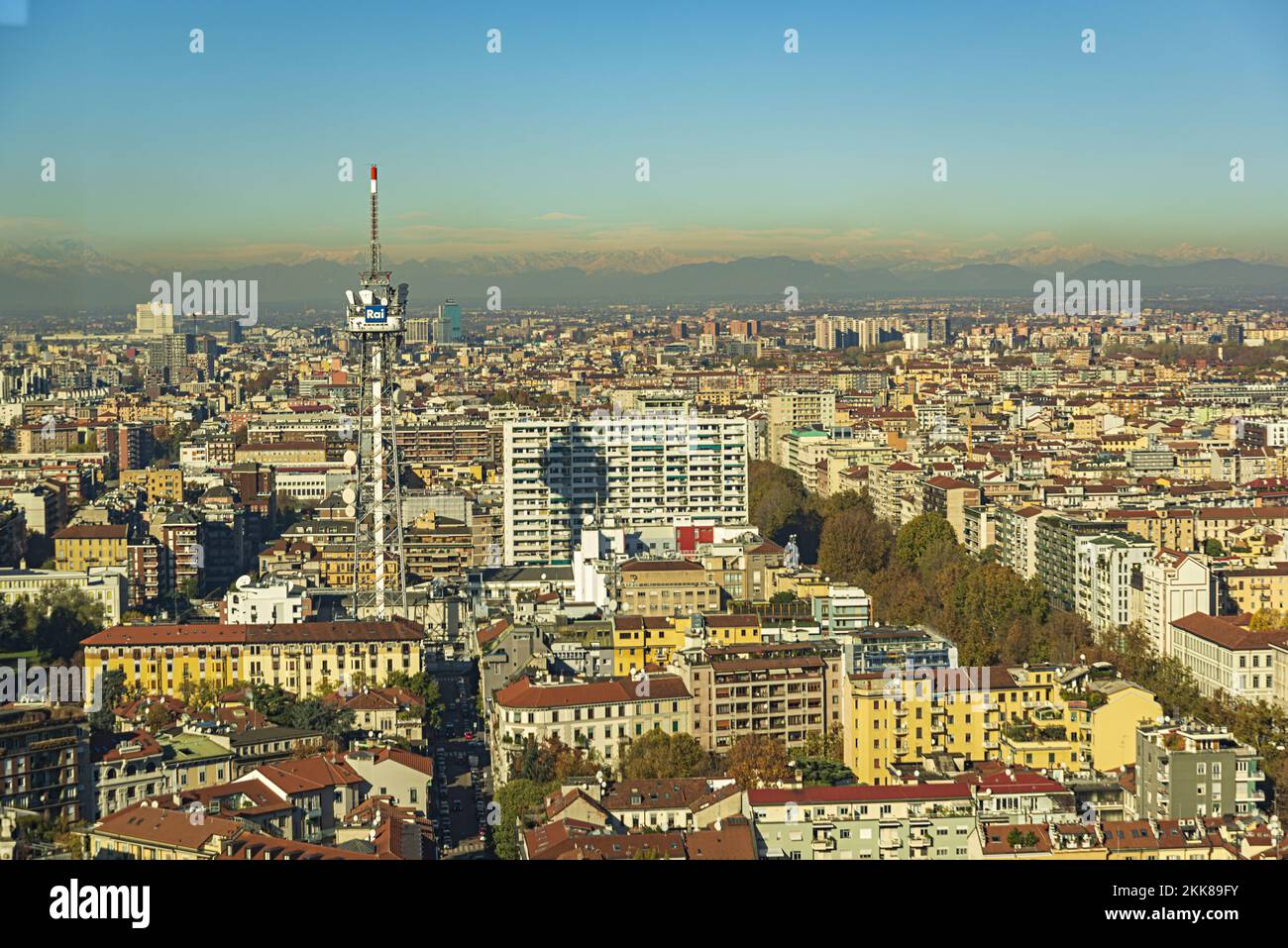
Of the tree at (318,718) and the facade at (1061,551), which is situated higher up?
the facade at (1061,551)

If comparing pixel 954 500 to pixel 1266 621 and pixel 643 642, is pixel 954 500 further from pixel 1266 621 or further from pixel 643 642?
pixel 643 642

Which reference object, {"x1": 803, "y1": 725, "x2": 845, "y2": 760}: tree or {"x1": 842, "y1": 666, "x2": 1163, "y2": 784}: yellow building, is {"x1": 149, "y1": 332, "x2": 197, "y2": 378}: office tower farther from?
{"x1": 842, "y1": 666, "x2": 1163, "y2": 784}: yellow building

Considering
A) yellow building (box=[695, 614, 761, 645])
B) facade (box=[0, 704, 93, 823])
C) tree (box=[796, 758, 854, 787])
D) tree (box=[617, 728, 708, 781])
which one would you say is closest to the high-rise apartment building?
yellow building (box=[695, 614, 761, 645])

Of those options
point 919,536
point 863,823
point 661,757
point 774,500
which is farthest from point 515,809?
point 774,500

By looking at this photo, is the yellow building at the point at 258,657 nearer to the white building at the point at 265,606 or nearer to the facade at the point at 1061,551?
the white building at the point at 265,606

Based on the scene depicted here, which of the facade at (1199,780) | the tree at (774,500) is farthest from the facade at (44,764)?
the tree at (774,500)
